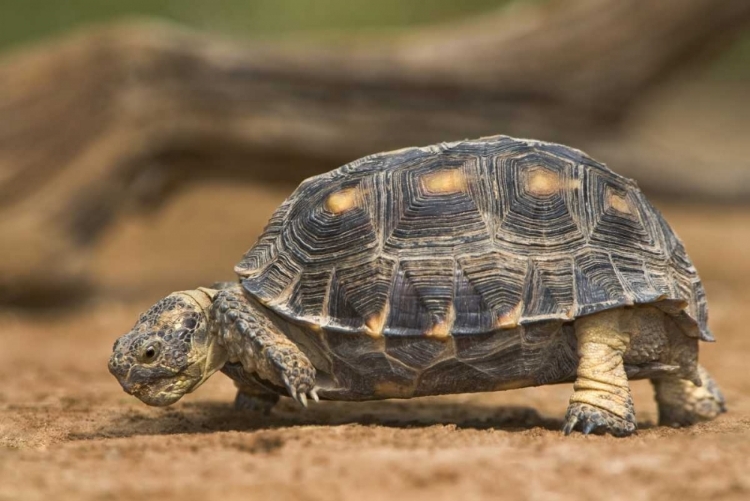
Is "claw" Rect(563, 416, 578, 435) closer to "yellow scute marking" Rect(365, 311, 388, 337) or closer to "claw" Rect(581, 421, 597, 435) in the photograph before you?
"claw" Rect(581, 421, 597, 435)

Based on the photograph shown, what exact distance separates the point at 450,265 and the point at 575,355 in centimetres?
77

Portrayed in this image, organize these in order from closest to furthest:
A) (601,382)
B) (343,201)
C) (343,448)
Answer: (343,448) < (601,382) < (343,201)

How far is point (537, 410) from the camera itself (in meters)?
5.12

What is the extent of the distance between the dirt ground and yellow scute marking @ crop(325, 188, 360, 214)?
1.06m

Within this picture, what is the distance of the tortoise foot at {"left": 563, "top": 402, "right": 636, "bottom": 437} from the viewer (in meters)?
3.87

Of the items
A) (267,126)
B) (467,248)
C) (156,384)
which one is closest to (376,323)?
(467,248)

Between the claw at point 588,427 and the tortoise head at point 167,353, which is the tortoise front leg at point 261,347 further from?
the claw at point 588,427

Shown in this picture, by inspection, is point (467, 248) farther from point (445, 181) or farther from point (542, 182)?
point (542, 182)

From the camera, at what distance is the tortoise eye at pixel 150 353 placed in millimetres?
4031


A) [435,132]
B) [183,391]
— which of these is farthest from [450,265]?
[435,132]

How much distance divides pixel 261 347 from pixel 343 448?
85 centimetres

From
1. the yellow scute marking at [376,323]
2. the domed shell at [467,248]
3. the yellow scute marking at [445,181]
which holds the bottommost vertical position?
the yellow scute marking at [376,323]

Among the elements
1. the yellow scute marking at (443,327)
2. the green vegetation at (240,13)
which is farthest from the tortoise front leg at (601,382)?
the green vegetation at (240,13)

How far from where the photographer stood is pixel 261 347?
156 inches
